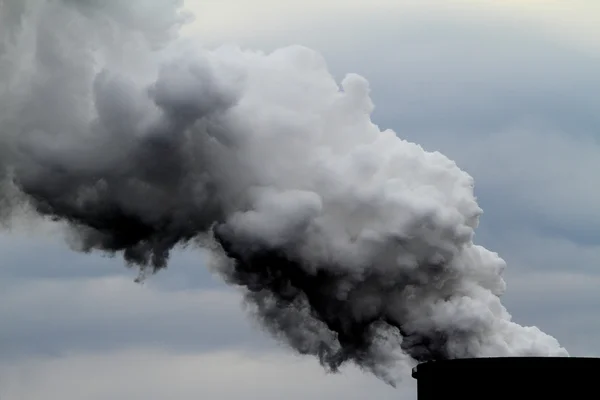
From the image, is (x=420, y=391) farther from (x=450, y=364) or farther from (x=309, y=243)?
(x=309, y=243)

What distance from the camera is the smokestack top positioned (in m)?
64.1

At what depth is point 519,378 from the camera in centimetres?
6500

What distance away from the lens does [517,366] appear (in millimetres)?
64938

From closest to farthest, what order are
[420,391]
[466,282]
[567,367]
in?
[567,367] < [420,391] < [466,282]

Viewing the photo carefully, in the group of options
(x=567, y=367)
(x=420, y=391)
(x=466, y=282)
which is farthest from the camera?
(x=466, y=282)

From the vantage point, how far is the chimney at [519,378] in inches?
2522

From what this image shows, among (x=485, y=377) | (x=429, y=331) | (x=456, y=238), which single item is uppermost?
(x=456, y=238)

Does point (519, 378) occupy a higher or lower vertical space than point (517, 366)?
lower

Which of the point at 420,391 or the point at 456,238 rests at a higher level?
the point at 456,238

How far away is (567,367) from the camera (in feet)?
211

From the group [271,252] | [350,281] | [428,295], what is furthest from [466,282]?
[271,252]

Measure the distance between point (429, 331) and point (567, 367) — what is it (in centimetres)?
1044

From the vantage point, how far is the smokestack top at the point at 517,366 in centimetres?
6406

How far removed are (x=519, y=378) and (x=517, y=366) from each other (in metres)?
0.65
